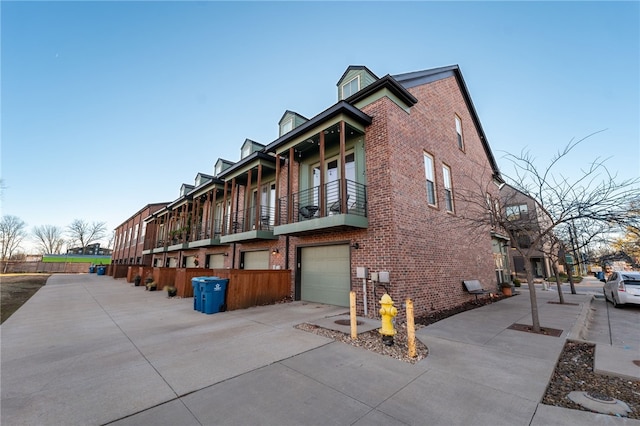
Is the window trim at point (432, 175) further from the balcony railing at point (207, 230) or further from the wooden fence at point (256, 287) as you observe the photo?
the balcony railing at point (207, 230)

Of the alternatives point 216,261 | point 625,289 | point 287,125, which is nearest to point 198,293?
point 216,261

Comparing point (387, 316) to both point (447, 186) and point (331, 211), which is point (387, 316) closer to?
point (331, 211)

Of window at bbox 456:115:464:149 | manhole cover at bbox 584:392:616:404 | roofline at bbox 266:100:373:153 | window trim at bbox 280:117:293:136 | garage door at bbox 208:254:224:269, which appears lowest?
manhole cover at bbox 584:392:616:404

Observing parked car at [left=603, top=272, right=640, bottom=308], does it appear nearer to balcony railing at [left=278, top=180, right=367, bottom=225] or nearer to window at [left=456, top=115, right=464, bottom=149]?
window at [left=456, top=115, right=464, bottom=149]

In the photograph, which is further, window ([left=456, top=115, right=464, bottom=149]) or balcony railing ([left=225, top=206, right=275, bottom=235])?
window ([left=456, top=115, right=464, bottom=149])

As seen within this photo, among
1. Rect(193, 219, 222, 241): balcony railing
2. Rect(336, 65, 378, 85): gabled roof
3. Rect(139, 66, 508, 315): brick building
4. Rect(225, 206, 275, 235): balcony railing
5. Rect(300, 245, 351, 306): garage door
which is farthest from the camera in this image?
Rect(193, 219, 222, 241): balcony railing

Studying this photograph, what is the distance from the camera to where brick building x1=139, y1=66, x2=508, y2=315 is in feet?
26.8

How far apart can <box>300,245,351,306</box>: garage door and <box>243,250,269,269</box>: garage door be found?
2935 millimetres

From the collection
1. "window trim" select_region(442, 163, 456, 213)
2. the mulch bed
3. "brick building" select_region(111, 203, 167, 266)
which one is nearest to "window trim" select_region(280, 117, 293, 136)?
"window trim" select_region(442, 163, 456, 213)

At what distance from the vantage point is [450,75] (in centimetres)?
1311

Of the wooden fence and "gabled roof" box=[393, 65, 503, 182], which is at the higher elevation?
"gabled roof" box=[393, 65, 503, 182]

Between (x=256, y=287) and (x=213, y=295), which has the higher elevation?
(x=256, y=287)

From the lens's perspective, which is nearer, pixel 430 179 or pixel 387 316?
pixel 387 316

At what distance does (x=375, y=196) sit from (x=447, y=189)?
4787mm
